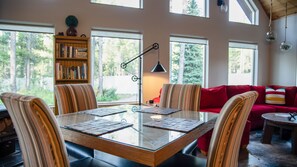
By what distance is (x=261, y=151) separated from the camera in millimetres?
3043

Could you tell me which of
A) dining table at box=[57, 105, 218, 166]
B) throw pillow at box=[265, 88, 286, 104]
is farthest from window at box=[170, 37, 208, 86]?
dining table at box=[57, 105, 218, 166]

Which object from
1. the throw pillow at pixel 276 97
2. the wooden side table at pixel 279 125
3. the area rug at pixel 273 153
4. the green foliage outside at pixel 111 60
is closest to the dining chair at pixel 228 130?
the area rug at pixel 273 153

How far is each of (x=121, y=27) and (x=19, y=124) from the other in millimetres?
3395

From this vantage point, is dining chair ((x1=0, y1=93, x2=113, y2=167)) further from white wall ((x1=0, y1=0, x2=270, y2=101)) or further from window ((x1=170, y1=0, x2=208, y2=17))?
window ((x1=170, y1=0, x2=208, y2=17))

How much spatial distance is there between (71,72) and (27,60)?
85 cm

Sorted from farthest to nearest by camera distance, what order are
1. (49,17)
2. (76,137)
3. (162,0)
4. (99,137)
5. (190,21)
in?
(190,21) → (162,0) → (49,17) → (76,137) → (99,137)

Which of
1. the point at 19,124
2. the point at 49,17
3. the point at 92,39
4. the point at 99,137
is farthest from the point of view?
the point at 92,39

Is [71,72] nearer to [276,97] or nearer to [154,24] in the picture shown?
[154,24]

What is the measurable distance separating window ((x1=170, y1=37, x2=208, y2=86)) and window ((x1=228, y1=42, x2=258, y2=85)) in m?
0.79

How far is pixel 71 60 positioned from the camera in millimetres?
3803

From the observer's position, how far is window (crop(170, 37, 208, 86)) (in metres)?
4.83

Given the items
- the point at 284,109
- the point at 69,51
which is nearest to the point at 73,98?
the point at 69,51

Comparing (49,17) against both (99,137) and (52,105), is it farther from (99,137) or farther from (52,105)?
(99,137)

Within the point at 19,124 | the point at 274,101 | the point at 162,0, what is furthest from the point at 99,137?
the point at 274,101
